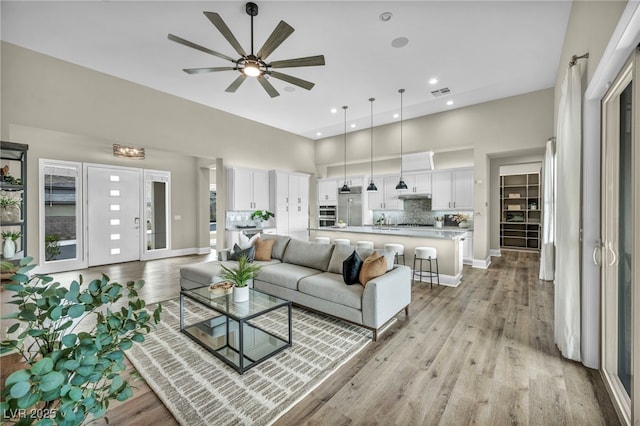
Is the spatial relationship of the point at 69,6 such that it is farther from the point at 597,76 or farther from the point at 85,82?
the point at 597,76

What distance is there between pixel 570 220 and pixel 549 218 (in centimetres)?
355

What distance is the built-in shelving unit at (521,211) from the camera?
8242mm

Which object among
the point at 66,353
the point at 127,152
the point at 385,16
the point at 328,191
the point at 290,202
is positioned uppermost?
the point at 385,16

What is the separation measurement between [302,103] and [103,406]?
248 inches

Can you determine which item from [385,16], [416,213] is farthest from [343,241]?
Result: [385,16]

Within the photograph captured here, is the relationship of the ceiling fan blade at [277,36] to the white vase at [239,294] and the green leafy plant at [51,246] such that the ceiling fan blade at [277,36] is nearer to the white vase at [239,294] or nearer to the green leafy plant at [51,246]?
the white vase at [239,294]

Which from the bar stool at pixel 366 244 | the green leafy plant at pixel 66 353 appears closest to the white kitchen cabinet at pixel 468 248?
the bar stool at pixel 366 244

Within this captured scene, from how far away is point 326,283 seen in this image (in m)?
3.28

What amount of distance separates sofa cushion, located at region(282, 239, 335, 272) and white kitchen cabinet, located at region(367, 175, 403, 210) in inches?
166

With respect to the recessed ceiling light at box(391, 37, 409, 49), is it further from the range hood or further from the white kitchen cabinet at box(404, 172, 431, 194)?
the range hood

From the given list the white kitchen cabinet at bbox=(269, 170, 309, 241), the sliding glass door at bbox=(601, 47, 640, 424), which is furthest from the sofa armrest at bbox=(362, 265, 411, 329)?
the white kitchen cabinet at bbox=(269, 170, 309, 241)

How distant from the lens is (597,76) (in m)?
2.05

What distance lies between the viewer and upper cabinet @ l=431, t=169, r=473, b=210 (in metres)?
6.58

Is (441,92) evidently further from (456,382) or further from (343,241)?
(456,382)
